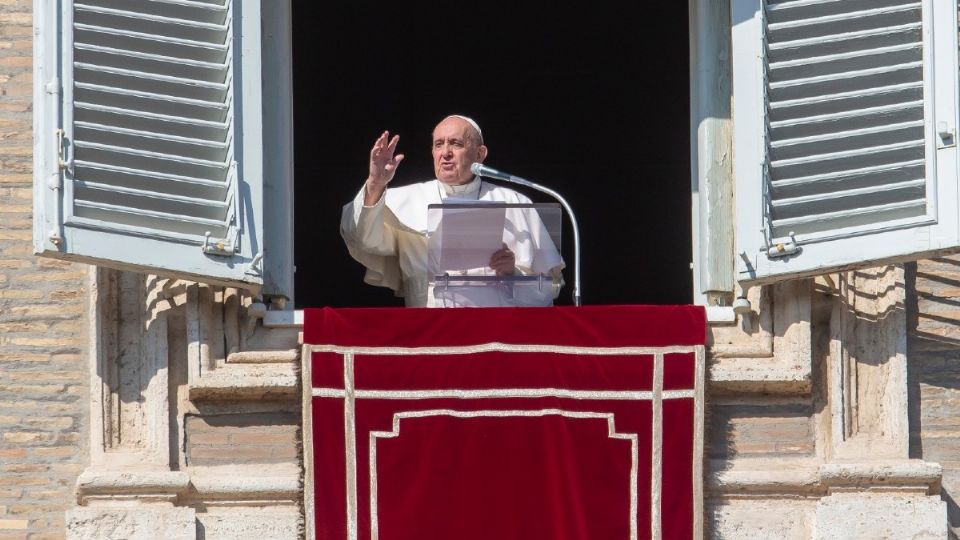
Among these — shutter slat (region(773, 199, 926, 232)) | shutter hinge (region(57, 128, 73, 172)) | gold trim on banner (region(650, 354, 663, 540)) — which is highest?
shutter hinge (region(57, 128, 73, 172))

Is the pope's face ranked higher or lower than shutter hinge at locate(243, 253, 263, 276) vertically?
higher

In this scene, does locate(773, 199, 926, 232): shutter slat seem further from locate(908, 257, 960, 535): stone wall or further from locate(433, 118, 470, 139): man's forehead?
locate(433, 118, 470, 139): man's forehead

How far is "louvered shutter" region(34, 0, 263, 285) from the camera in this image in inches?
348

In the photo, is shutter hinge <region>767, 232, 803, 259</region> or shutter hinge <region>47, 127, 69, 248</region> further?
shutter hinge <region>767, 232, 803, 259</region>

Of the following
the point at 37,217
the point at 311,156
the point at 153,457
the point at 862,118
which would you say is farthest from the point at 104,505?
the point at 311,156

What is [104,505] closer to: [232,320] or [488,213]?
[232,320]

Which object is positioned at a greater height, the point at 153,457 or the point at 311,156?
the point at 311,156

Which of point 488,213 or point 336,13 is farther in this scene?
point 336,13

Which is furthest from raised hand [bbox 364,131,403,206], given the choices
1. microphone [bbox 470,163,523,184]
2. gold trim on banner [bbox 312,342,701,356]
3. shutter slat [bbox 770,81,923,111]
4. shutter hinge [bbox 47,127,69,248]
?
shutter slat [bbox 770,81,923,111]

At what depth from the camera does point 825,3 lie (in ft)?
30.1

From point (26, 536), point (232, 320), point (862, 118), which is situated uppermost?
point (862, 118)

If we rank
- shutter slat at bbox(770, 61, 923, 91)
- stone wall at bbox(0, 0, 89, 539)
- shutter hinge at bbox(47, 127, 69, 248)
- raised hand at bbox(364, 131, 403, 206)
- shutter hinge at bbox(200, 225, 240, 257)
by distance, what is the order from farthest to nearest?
1. raised hand at bbox(364, 131, 403, 206)
2. stone wall at bbox(0, 0, 89, 539)
3. shutter slat at bbox(770, 61, 923, 91)
4. shutter hinge at bbox(200, 225, 240, 257)
5. shutter hinge at bbox(47, 127, 69, 248)

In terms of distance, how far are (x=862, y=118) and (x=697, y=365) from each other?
0.92 metres

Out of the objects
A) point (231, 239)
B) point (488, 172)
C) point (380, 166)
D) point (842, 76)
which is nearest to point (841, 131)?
point (842, 76)
